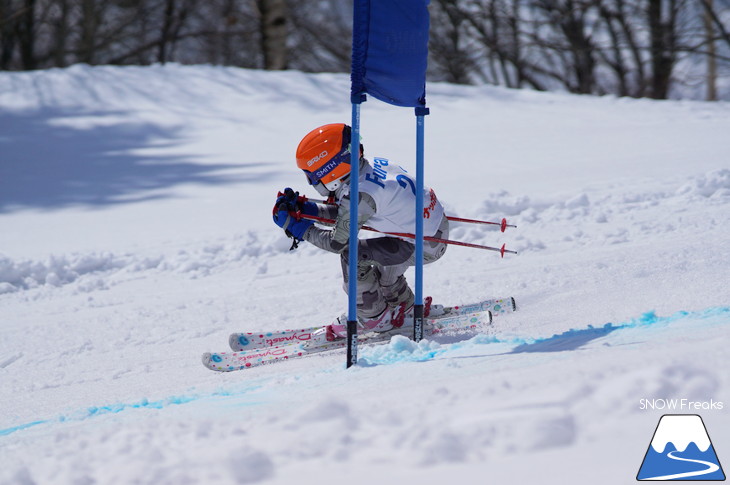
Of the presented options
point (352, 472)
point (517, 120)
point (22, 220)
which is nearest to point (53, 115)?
point (22, 220)

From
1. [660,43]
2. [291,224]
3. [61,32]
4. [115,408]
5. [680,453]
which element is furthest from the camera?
[61,32]

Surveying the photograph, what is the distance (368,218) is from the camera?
15.1 ft

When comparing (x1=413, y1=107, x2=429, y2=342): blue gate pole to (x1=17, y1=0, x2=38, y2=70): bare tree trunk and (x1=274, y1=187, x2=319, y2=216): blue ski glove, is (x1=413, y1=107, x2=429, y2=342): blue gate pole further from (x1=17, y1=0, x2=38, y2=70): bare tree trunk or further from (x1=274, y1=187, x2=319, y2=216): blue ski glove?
(x1=17, y1=0, x2=38, y2=70): bare tree trunk

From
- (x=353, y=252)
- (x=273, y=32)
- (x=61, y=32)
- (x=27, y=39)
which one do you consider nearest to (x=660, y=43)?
(x=273, y=32)

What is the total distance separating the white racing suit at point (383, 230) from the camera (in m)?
4.61

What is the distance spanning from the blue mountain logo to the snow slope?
42 millimetres

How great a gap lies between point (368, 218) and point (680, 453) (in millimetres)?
2297

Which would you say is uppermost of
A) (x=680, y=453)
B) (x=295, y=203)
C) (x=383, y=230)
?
(x=295, y=203)

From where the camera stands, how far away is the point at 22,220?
9727 millimetres

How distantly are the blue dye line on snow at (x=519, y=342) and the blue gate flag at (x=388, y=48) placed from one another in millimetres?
1327

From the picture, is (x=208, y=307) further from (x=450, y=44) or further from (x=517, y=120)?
(x=450, y=44)

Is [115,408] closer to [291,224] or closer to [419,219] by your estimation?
[291,224]

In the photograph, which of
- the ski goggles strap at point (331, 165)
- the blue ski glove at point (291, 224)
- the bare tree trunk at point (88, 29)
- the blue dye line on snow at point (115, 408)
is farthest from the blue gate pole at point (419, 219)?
the bare tree trunk at point (88, 29)

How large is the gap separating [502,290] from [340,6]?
24021mm
